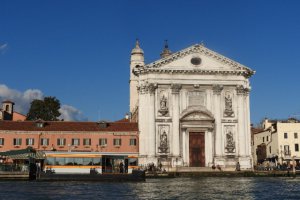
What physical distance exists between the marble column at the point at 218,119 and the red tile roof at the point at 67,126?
10.6 m

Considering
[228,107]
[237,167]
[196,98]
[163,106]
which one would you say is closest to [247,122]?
[228,107]

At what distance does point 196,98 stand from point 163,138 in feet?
22.5

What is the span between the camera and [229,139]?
62.8 meters

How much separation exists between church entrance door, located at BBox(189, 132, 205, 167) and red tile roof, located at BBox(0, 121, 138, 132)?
299 inches

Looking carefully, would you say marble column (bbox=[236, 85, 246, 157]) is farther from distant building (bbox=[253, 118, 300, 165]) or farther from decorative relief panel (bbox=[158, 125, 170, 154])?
distant building (bbox=[253, 118, 300, 165])

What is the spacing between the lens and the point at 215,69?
209ft

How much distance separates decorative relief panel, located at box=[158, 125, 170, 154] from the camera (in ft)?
203

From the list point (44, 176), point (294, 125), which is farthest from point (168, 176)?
point (294, 125)

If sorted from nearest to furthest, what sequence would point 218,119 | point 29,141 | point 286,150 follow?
point 29,141 < point 218,119 < point 286,150

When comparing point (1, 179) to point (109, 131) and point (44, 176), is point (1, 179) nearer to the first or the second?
point (44, 176)

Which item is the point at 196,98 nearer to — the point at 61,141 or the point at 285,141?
A: the point at 61,141

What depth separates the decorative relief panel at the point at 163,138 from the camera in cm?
6188

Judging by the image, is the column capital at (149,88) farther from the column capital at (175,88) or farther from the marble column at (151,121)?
the column capital at (175,88)

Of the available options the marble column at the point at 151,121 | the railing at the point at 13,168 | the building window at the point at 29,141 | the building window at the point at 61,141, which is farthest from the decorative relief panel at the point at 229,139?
the railing at the point at 13,168
